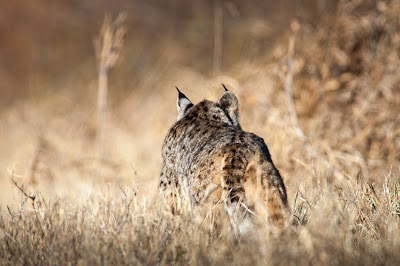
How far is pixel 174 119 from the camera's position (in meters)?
9.88

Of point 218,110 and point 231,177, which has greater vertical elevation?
point 218,110

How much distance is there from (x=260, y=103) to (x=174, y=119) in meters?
2.75

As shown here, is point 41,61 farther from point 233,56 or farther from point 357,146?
point 357,146

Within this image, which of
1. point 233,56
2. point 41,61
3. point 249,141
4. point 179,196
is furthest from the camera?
point 41,61

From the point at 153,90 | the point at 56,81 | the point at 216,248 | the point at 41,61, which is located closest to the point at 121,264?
the point at 216,248

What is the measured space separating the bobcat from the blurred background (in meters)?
0.55

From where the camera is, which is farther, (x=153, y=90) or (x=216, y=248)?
(x=153, y=90)

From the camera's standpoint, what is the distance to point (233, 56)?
13930mm

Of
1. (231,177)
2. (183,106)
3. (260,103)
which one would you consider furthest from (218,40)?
(231,177)

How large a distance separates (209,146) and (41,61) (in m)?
14.7

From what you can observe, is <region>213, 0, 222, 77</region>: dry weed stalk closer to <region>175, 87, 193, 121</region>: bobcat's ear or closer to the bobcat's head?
<region>175, 87, 193, 121</region>: bobcat's ear

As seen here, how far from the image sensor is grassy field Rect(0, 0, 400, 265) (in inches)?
137

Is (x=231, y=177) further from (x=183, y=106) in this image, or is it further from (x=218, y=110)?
(x=183, y=106)


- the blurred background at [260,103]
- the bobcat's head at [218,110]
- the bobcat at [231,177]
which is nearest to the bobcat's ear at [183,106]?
→ the bobcat's head at [218,110]
